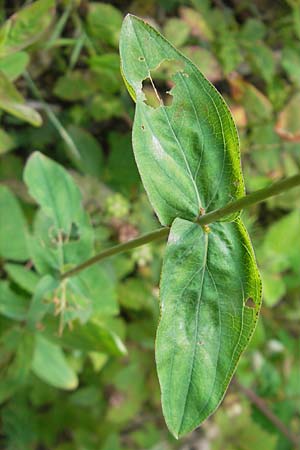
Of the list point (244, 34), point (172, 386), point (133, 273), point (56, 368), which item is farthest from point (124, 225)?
point (172, 386)

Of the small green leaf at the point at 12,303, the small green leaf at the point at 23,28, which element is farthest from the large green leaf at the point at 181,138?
the small green leaf at the point at 12,303

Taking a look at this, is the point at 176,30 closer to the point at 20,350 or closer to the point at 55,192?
the point at 55,192

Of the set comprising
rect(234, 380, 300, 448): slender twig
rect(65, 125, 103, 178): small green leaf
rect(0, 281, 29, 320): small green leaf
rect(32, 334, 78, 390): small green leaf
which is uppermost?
rect(65, 125, 103, 178): small green leaf

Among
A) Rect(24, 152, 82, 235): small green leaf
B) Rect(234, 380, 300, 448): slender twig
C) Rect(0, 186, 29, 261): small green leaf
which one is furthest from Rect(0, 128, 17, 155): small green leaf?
Rect(234, 380, 300, 448): slender twig

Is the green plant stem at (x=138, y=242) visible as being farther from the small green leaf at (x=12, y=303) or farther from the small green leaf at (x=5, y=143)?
the small green leaf at (x=5, y=143)

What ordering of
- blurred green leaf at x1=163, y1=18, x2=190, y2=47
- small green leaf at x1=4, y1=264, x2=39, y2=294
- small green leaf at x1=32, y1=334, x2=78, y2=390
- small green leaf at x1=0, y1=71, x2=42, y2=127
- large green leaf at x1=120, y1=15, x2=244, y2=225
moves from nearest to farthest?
large green leaf at x1=120, y1=15, x2=244, y2=225, small green leaf at x1=0, y1=71, x2=42, y2=127, small green leaf at x1=4, y1=264, x2=39, y2=294, small green leaf at x1=32, y1=334, x2=78, y2=390, blurred green leaf at x1=163, y1=18, x2=190, y2=47

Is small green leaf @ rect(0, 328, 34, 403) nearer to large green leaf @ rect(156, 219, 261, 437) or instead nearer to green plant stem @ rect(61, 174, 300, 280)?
green plant stem @ rect(61, 174, 300, 280)

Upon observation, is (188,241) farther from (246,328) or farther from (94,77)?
(94,77)
